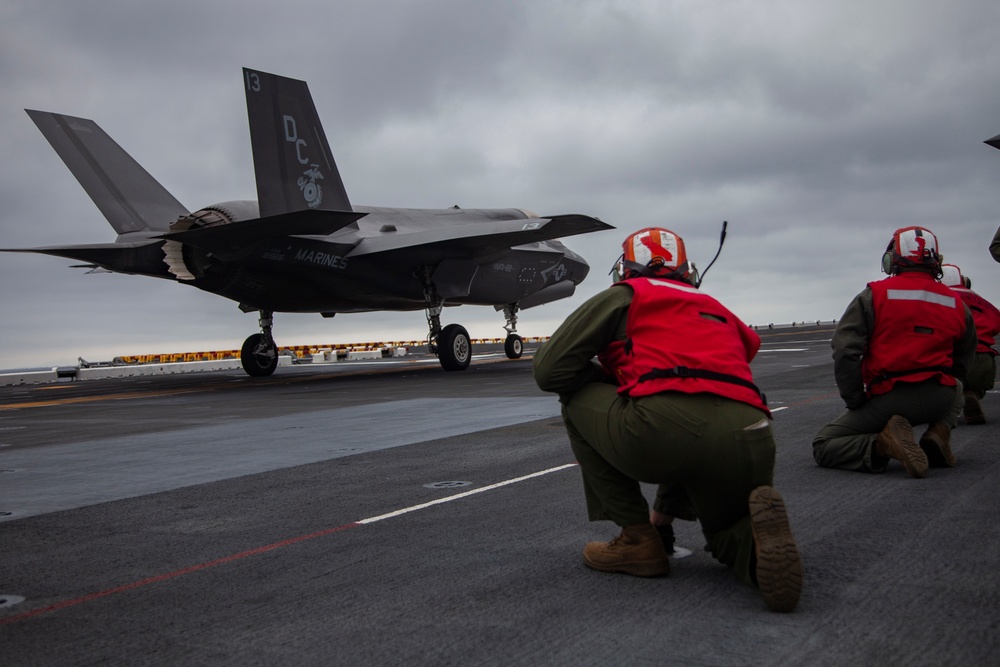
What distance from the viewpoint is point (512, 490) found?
19.9 feet

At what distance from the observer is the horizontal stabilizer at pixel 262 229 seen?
17016mm

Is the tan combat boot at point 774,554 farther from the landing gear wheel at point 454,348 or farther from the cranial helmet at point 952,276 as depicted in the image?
the landing gear wheel at point 454,348

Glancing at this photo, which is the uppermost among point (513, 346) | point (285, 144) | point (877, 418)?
point (285, 144)

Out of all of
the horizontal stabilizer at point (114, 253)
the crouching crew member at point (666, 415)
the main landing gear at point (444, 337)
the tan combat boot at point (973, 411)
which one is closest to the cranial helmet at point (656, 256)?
the crouching crew member at point (666, 415)

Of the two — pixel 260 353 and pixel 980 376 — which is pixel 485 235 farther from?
pixel 980 376

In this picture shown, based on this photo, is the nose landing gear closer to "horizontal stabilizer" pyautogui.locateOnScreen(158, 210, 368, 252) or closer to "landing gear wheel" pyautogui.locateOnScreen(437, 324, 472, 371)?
"landing gear wheel" pyautogui.locateOnScreen(437, 324, 472, 371)

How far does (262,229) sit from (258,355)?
817cm

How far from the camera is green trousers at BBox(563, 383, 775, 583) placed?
138 inches

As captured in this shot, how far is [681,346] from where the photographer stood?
361cm

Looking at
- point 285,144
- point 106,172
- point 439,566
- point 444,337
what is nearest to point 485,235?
point 444,337

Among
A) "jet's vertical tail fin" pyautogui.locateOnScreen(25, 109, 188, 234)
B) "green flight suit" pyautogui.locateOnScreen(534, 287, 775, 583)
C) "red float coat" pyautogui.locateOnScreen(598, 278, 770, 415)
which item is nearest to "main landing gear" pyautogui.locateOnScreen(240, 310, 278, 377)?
"jet's vertical tail fin" pyautogui.locateOnScreen(25, 109, 188, 234)

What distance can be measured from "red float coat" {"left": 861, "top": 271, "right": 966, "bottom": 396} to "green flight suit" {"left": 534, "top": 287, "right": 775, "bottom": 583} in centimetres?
301

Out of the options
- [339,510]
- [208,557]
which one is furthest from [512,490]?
[208,557]

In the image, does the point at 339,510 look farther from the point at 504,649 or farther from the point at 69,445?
the point at 69,445
